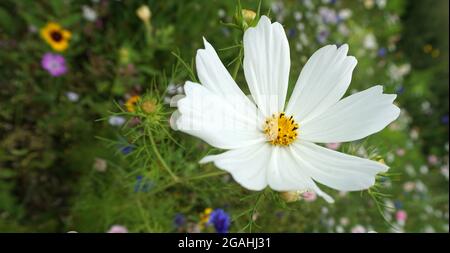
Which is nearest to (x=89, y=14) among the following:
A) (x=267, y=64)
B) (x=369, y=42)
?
(x=267, y=64)

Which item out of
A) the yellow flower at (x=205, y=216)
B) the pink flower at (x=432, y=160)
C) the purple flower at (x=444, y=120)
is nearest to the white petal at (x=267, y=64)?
the yellow flower at (x=205, y=216)

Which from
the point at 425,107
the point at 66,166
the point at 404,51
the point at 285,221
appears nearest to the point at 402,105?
the point at 425,107

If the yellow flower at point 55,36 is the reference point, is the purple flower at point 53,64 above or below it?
below

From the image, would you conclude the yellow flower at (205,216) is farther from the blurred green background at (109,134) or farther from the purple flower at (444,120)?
the purple flower at (444,120)

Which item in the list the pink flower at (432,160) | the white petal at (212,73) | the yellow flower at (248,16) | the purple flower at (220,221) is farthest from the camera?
the pink flower at (432,160)

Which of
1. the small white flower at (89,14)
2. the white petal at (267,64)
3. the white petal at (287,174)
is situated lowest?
the white petal at (287,174)

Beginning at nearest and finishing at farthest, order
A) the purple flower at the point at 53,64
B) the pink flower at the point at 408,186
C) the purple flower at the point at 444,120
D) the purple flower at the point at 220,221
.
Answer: the purple flower at the point at 220,221 → the purple flower at the point at 53,64 → the pink flower at the point at 408,186 → the purple flower at the point at 444,120

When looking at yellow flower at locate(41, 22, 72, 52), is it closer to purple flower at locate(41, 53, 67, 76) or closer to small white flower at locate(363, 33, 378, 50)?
purple flower at locate(41, 53, 67, 76)
